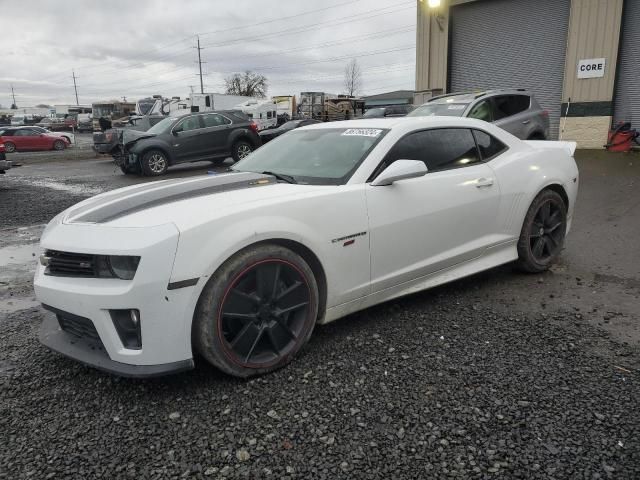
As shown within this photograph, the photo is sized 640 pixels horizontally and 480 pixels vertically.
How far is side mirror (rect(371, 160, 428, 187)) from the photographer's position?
3275 millimetres

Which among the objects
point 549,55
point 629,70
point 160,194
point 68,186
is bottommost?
point 68,186

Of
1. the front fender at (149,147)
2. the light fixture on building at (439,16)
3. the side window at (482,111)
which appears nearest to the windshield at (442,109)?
the side window at (482,111)

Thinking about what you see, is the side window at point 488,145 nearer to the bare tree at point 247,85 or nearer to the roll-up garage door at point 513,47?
the roll-up garage door at point 513,47

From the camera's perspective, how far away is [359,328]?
351 centimetres

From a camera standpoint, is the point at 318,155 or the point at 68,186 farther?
the point at 68,186

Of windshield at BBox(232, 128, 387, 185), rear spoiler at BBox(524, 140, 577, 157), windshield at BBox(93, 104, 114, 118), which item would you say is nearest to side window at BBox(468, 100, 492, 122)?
rear spoiler at BBox(524, 140, 577, 157)

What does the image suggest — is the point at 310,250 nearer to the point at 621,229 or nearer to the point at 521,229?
the point at 521,229

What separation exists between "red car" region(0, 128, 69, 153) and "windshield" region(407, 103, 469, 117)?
76.2 feet

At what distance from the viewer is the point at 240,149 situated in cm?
1482

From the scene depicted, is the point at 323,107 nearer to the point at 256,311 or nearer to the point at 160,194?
the point at 160,194

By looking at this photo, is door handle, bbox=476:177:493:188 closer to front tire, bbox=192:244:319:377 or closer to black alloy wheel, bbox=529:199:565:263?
black alloy wheel, bbox=529:199:565:263

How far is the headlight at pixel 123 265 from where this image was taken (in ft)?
8.23

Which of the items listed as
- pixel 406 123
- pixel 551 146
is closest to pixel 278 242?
pixel 406 123

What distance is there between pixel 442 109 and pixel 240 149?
6745mm
